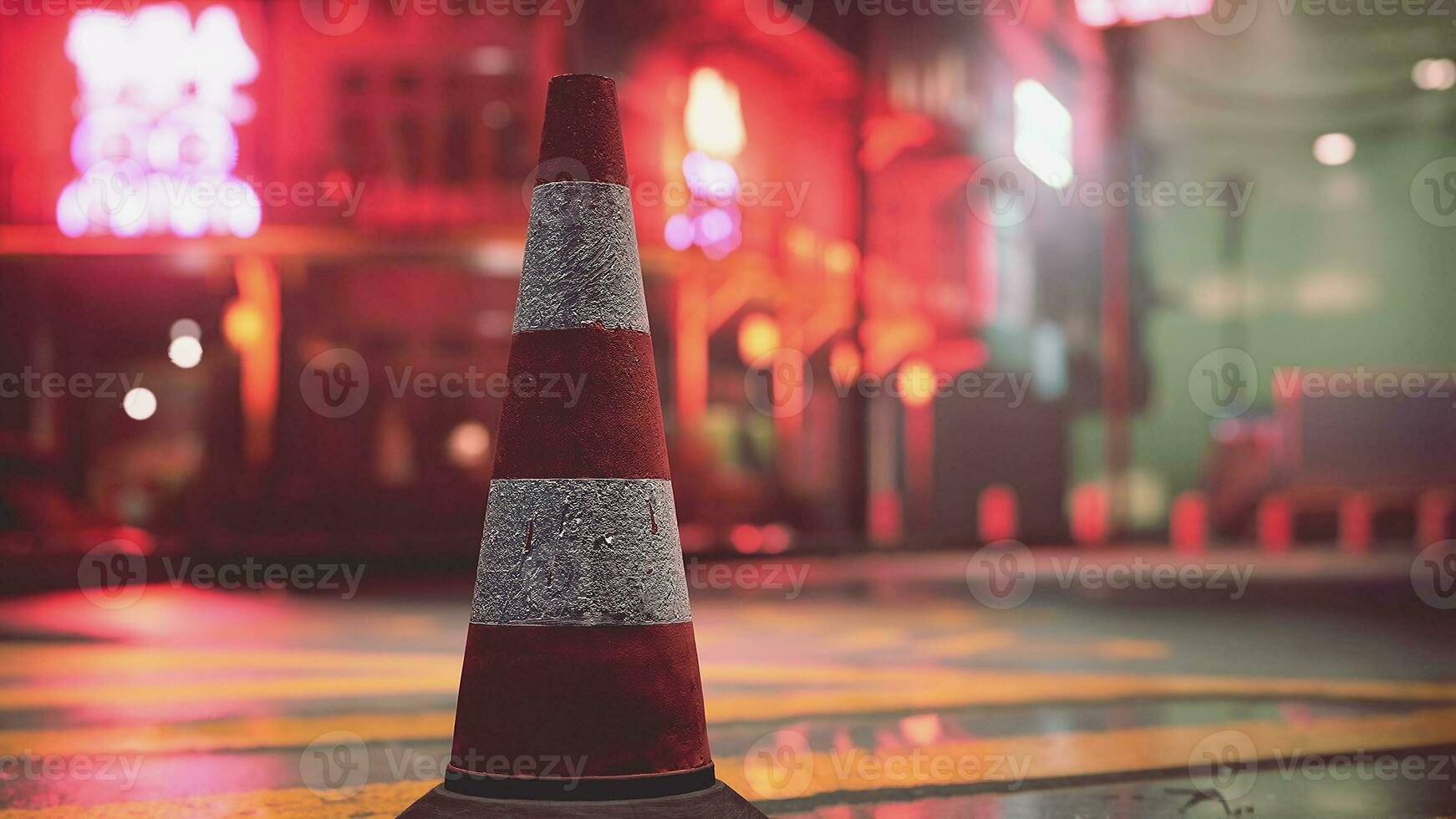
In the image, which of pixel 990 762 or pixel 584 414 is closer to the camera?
pixel 584 414

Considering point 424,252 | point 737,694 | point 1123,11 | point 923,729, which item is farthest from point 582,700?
point 1123,11

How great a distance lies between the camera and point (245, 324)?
78.7ft

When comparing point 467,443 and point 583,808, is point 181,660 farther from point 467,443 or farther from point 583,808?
point 467,443

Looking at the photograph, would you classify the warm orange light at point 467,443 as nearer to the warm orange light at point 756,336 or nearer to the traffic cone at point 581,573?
the warm orange light at point 756,336

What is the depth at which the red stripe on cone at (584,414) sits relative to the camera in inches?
180

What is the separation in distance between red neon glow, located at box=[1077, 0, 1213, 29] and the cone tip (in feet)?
89.7

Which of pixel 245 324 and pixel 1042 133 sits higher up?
pixel 1042 133

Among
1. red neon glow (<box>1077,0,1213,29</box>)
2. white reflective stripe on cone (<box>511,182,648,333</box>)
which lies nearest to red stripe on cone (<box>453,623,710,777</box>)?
white reflective stripe on cone (<box>511,182,648,333</box>)

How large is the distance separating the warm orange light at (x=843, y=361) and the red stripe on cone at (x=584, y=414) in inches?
951

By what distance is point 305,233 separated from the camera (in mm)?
23031

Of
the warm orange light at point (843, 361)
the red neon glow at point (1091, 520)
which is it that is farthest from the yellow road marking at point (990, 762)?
the red neon glow at point (1091, 520)

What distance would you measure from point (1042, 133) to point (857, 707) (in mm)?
33784

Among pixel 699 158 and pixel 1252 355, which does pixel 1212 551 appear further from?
pixel 1252 355

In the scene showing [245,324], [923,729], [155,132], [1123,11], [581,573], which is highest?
[1123,11]
